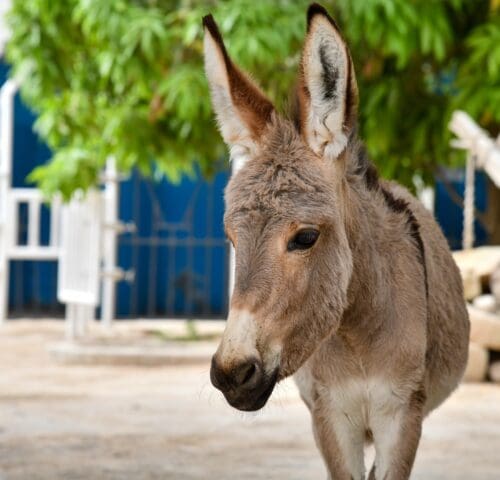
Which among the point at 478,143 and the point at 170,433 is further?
the point at 478,143

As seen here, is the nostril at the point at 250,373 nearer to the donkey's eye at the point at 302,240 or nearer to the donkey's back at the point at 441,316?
the donkey's eye at the point at 302,240

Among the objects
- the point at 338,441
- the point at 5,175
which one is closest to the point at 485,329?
the point at 338,441

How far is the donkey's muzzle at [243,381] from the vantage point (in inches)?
127

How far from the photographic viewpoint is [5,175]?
16.1 metres

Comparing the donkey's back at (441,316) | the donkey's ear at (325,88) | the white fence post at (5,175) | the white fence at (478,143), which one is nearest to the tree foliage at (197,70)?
the white fence at (478,143)

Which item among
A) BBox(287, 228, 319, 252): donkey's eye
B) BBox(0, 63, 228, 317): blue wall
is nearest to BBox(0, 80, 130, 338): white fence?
BBox(0, 63, 228, 317): blue wall

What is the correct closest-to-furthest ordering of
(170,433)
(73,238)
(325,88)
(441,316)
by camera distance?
(325,88)
(441,316)
(170,433)
(73,238)

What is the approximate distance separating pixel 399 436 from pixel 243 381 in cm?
98

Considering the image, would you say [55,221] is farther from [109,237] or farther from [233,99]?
[233,99]

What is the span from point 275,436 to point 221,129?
4154 millimetres

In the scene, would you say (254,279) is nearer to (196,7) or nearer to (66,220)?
(196,7)

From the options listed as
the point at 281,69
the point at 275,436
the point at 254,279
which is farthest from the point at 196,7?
the point at 254,279

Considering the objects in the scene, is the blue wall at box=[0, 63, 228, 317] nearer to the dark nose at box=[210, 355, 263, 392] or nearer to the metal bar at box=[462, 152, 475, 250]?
the metal bar at box=[462, 152, 475, 250]

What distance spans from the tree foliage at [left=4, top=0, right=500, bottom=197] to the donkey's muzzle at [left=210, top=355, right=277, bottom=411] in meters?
6.57
